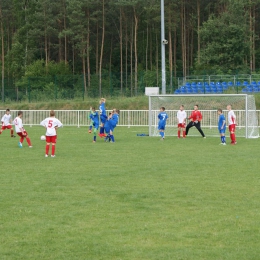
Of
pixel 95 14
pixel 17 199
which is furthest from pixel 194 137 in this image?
pixel 95 14

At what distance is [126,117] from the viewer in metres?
38.9

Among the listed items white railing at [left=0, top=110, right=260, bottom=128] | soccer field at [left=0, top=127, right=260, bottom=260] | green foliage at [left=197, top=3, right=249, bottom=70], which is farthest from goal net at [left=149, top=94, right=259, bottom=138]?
green foliage at [left=197, top=3, right=249, bottom=70]

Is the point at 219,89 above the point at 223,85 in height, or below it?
below

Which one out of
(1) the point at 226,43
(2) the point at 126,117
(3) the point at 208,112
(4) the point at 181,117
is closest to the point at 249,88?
(3) the point at 208,112

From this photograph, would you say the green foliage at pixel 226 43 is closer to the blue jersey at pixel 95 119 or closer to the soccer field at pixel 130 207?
the blue jersey at pixel 95 119

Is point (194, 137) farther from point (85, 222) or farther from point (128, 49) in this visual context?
point (128, 49)

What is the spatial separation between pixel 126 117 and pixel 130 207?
92.0 feet

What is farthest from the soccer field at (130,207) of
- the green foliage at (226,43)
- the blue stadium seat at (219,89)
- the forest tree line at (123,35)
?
the forest tree line at (123,35)

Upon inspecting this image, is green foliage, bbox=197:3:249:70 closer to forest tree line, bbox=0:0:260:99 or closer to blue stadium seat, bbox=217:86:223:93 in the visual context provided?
forest tree line, bbox=0:0:260:99

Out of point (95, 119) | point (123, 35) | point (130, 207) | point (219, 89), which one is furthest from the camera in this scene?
point (123, 35)

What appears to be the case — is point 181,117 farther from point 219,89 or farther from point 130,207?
point 130,207

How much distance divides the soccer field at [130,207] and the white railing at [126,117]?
15.1 metres

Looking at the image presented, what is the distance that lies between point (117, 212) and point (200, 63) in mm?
52077

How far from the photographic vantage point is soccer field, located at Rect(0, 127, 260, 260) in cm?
823
